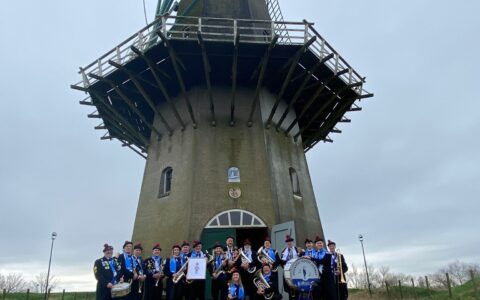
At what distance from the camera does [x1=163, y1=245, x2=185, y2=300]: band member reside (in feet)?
27.1

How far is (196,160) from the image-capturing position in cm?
1222

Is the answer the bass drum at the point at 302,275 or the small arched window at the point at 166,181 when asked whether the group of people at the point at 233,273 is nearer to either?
the bass drum at the point at 302,275

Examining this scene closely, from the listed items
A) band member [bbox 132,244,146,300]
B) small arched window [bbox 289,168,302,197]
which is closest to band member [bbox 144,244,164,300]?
band member [bbox 132,244,146,300]

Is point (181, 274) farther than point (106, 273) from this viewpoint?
Yes

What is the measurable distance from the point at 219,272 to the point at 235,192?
3.95 meters

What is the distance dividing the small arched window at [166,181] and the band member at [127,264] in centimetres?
499

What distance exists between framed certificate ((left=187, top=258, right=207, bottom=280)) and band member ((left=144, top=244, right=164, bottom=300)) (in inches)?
33.9

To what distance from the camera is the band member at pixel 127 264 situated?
751 centimetres

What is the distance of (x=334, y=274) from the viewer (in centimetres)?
820

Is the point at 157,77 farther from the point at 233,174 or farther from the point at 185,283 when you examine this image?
the point at 185,283

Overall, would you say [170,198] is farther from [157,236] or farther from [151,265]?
[151,265]

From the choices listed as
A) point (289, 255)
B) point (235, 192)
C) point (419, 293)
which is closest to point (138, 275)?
point (289, 255)

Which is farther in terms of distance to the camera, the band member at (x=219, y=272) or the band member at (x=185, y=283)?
the band member at (x=185, y=283)

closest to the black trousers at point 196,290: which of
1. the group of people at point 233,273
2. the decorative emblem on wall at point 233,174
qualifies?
the group of people at point 233,273
